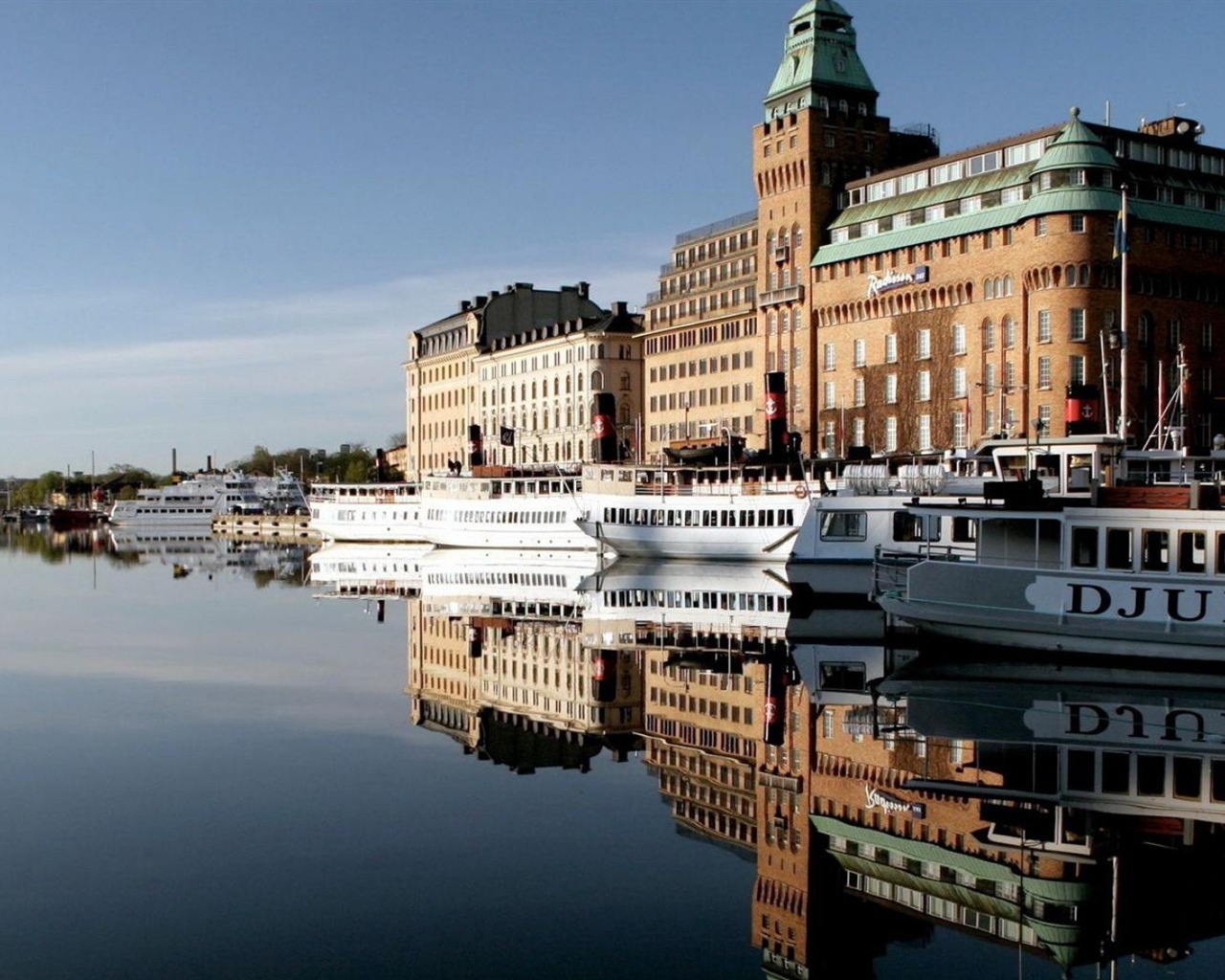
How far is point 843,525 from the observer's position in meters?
58.5

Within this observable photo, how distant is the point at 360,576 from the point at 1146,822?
210 feet

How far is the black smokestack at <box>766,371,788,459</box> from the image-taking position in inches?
3054

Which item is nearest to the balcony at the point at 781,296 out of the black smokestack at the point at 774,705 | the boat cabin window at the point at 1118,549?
the black smokestack at the point at 774,705

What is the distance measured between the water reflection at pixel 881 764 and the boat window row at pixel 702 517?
2262cm

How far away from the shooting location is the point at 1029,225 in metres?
91.4

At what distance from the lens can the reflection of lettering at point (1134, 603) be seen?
115ft

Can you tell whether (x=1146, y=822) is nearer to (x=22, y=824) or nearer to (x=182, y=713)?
(x=22, y=824)

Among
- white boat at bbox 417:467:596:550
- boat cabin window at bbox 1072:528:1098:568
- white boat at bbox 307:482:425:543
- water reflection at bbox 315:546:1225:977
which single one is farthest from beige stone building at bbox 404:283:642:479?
boat cabin window at bbox 1072:528:1098:568

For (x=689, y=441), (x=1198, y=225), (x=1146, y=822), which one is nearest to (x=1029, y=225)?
(x=1198, y=225)

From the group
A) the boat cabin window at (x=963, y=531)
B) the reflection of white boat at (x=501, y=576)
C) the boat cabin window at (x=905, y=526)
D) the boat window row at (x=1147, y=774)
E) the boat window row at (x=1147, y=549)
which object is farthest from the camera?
the reflection of white boat at (x=501, y=576)

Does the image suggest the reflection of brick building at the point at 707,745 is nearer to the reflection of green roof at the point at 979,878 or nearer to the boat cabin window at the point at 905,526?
the reflection of green roof at the point at 979,878

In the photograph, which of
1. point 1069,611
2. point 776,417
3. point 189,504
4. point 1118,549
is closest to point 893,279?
point 776,417

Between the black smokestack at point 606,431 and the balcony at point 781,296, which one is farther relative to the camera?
the balcony at point 781,296

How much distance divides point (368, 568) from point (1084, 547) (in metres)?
57.8
